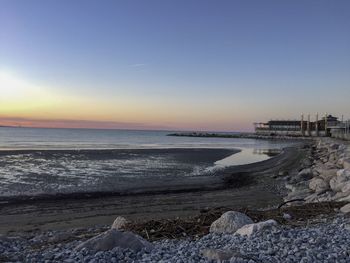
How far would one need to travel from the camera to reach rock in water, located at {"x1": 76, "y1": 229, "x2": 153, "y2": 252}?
614cm

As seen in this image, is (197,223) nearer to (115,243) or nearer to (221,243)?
(221,243)

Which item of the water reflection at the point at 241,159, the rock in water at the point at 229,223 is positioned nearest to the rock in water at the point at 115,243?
the rock in water at the point at 229,223

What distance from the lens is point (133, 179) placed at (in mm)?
22062

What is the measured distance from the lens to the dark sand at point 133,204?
12.1m

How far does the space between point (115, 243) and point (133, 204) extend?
891cm

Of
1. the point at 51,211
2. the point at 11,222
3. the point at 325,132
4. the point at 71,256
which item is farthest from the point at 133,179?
the point at 325,132

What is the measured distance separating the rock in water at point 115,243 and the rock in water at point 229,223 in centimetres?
194

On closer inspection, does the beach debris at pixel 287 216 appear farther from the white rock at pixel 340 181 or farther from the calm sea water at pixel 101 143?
the calm sea water at pixel 101 143

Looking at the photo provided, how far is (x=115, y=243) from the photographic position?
622cm

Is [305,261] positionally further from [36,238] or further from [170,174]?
[170,174]

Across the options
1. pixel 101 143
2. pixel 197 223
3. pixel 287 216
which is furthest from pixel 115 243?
pixel 101 143

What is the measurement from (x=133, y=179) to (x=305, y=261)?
1718cm

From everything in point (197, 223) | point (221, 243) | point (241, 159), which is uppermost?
point (221, 243)

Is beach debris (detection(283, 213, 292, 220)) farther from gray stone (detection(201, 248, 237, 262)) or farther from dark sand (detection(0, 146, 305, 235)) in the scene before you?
dark sand (detection(0, 146, 305, 235))
